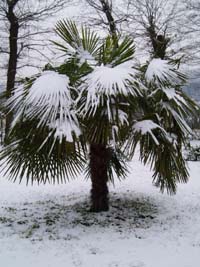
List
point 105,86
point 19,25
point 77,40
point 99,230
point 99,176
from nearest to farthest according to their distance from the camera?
point 105,86
point 99,230
point 77,40
point 99,176
point 19,25

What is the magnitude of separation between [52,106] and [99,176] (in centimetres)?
147

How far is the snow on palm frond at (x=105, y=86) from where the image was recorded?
12.8 feet

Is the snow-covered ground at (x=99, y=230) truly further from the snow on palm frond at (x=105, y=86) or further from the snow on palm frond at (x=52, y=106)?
the snow on palm frond at (x=105, y=86)

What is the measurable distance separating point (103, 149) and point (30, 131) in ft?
3.88

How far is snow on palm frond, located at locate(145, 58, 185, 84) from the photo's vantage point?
4.53 m

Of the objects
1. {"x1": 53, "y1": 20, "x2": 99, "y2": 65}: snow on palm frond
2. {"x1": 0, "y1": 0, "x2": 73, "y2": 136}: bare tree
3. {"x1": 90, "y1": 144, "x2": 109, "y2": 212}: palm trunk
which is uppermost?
{"x1": 0, "y1": 0, "x2": 73, "y2": 136}: bare tree

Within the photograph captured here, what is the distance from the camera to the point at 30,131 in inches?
165

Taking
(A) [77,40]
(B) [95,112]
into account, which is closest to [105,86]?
(B) [95,112]

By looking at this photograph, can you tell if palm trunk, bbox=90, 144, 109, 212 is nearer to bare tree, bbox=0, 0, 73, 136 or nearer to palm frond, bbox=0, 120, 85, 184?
palm frond, bbox=0, 120, 85, 184

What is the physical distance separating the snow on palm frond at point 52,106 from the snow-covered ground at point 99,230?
4.06ft

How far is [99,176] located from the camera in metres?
5.04

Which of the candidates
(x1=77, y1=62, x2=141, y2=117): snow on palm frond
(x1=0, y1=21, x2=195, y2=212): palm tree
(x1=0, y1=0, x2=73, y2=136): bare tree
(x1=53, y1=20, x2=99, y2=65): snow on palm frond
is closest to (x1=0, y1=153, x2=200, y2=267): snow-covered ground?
(x1=0, y1=21, x2=195, y2=212): palm tree

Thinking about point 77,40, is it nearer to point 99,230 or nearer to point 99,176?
point 99,176

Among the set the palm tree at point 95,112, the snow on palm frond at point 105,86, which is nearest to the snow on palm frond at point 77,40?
the palm tree at point 95,112
